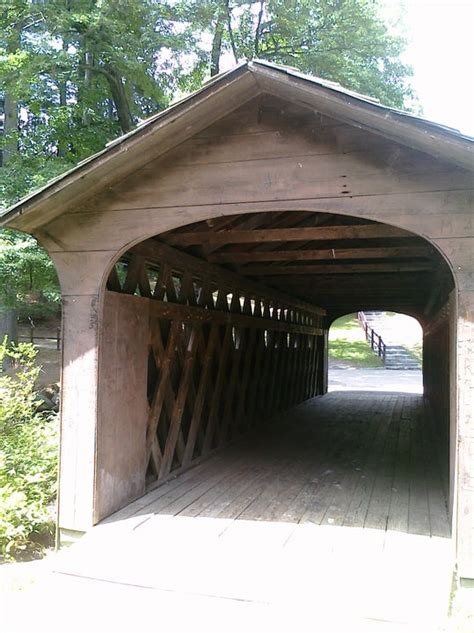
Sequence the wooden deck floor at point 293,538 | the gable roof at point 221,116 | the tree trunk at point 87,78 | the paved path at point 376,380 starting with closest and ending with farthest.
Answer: the wooden deck floor at point 293,538
the gable roof at point 221,116
the tree trunk at point 87,78
the paved path at point 376,380

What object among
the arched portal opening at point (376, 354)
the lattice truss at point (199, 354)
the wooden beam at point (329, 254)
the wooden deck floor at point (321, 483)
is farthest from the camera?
the arched portal opening at point (376, 354)

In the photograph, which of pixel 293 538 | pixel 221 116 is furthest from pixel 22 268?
pixel 293 538

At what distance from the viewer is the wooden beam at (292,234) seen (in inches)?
177

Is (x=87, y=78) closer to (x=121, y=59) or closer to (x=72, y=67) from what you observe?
(x=72, y=67)

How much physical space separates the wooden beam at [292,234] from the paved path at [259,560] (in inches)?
94.1

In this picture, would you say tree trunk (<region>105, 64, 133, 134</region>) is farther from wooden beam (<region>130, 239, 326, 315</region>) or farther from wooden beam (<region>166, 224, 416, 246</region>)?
wooden beam (<region>166, 224, 416, 246</region>)

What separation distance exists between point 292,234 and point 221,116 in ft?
4.39

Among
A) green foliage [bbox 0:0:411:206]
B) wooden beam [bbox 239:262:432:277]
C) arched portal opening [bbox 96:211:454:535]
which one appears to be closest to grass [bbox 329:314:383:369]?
green foliage [bbox 0:0:411:206]

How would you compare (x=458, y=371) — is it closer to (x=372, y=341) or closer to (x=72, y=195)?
(x=72, y=195)

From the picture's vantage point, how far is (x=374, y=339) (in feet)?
99.8

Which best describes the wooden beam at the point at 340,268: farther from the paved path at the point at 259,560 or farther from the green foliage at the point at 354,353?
the green foliage at the point at 354,353

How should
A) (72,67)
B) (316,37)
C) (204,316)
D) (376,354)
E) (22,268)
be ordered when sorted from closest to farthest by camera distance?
(204,316) < (22,268) < (72,67) < (316,37) < (376,354)

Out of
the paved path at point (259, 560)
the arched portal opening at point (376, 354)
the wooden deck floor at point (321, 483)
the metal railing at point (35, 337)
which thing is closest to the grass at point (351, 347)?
the arched portal opening at point (376, 354)

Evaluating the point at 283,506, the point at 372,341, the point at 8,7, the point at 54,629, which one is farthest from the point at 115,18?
the point at 372,341
